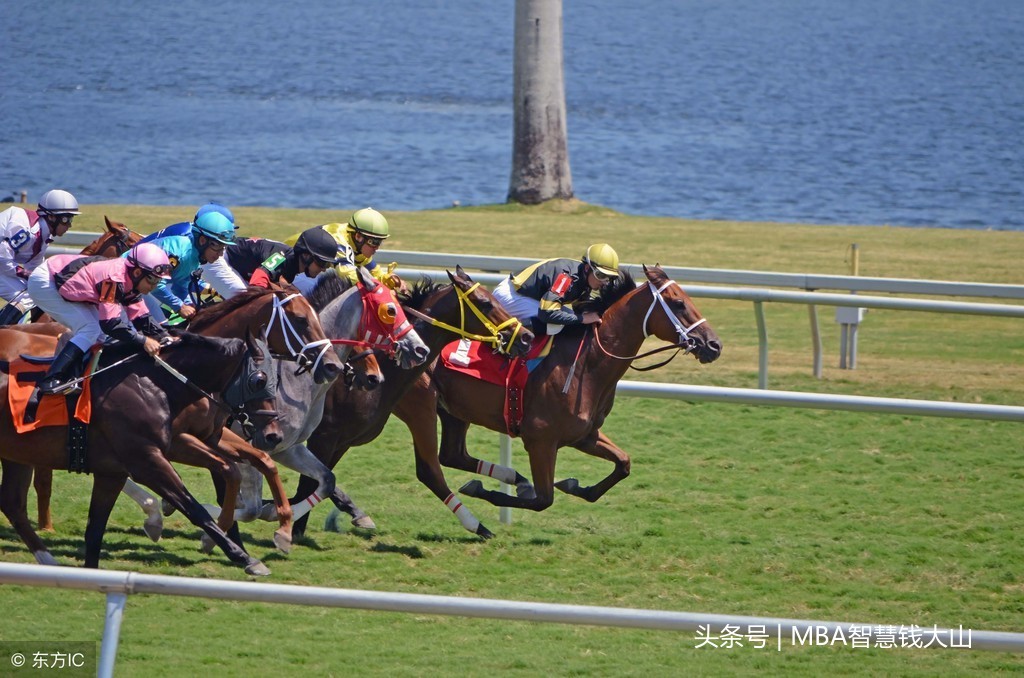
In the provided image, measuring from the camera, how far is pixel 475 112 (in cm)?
4422

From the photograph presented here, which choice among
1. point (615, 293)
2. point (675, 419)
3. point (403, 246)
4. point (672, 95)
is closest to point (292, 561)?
point (615, 293)

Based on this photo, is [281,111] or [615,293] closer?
[615,293]

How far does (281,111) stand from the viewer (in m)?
41.1

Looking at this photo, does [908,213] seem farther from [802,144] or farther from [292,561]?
[292,561]

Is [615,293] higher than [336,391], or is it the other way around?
[615,293]

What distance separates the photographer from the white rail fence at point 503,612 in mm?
3814

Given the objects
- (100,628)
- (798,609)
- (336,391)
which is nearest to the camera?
(100,628)

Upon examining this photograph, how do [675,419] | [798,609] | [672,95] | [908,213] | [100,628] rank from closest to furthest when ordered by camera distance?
[100,628], [798,609], [675,419], [908,213], [672,95]

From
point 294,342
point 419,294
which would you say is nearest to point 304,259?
point 419,294

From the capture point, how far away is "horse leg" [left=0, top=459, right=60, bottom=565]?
703cm

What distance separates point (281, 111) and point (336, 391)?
34379mm

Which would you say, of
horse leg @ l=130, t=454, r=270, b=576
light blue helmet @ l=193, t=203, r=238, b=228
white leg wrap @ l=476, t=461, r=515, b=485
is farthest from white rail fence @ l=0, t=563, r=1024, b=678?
white leg wrap @ l=476, t=461, r=515, b=485

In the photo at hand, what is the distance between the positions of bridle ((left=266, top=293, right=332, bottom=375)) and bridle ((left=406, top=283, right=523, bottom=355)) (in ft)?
2.65

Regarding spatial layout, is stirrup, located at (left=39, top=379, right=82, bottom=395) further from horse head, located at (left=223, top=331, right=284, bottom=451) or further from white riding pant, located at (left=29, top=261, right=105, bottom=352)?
horse head, located at (left=223, top=331, right=284, bottom=451)
